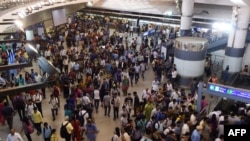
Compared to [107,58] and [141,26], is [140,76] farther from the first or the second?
[141,26]

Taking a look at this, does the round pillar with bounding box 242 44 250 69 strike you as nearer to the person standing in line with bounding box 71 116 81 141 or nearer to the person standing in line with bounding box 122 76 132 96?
the person standing in line with bounding box 122 76 132 96

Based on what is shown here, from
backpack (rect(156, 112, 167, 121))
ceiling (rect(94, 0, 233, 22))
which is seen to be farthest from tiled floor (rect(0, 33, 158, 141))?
ceiling (rect(94, 0, 233, 22))

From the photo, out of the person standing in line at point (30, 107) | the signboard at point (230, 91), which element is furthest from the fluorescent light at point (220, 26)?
the person standing in line at point (30, 107)

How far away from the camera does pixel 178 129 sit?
9.37 metres

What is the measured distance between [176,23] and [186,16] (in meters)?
6.24

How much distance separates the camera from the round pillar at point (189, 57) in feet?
51.1

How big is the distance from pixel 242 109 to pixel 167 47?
7866 mm

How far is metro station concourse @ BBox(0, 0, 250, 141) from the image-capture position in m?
14.3

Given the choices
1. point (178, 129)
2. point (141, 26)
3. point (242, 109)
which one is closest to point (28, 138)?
point (178, 129)

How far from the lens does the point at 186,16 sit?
17.5m

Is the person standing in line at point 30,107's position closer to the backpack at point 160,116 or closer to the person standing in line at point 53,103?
the person standing in line at point 53,103

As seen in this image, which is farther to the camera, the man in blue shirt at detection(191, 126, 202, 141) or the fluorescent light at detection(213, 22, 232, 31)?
the fluorescent light at detection(213, 22, 232, 31)

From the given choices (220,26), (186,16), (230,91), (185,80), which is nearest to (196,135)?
(230,91)

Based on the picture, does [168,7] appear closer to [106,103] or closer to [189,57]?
[189,57]
